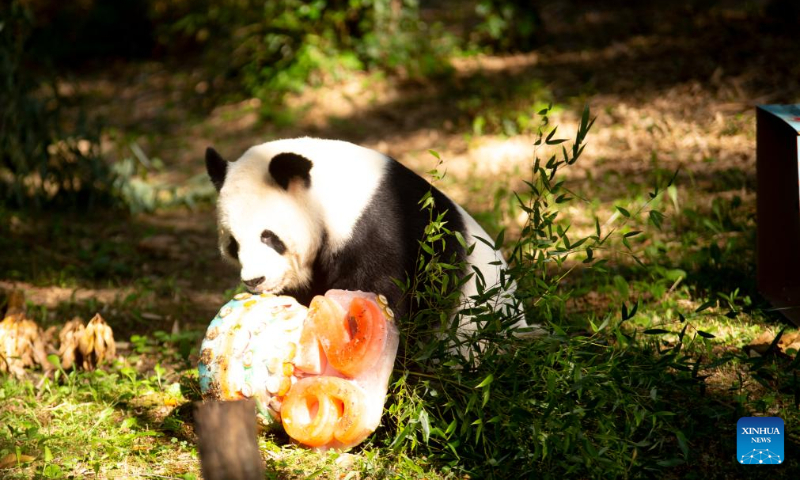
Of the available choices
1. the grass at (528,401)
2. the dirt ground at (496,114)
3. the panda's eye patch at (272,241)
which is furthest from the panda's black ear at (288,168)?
the dirt ground at (496,114)

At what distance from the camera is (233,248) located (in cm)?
333

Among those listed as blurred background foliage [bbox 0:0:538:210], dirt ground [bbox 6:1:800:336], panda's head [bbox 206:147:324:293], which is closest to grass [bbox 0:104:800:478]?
panda's head [bbox 206:147:324:293]

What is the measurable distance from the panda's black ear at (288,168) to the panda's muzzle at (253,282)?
379mm

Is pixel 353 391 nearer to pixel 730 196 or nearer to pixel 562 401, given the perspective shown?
pixel 562 401

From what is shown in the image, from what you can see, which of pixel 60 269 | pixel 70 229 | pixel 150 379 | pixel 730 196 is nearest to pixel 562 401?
pixel 150 379

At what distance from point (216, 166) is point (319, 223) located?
538mm

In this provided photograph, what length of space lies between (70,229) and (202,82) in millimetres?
4579

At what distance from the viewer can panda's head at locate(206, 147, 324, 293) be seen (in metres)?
3.17

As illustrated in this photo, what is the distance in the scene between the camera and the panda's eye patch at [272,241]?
3.19 meters

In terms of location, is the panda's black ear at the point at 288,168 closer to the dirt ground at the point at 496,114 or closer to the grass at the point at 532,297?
the grass at the point at 532,297

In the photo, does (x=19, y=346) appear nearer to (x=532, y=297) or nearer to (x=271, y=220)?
(x=271, y=220)

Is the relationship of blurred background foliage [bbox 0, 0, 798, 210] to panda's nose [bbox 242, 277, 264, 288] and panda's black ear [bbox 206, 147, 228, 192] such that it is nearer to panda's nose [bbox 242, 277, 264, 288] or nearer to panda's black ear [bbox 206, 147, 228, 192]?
panda's black ear [bbox 206, 147, 228, 192]

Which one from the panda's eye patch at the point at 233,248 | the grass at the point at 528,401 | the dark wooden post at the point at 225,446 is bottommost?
the grass at the point at 528,401

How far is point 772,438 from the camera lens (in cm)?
291
